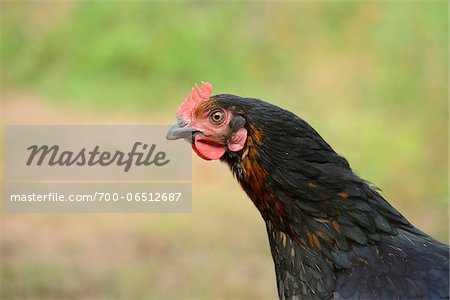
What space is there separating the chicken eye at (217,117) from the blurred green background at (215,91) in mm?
2667

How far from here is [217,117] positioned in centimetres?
276

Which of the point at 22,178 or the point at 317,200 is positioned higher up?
the point at 22,178

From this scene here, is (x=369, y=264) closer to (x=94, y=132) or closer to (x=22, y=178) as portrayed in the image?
(x=22, y=178)

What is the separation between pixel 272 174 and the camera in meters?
2.59

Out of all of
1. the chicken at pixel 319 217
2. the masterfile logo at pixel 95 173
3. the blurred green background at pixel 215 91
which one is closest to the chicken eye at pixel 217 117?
the chicken at pixel 319 217

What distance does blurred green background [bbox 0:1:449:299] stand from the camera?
5.57 m

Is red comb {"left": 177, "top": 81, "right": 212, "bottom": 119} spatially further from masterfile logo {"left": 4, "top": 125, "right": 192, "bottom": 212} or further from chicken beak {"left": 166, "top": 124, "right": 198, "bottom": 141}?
masterfile logo {"left": 4, "top": 125, "right": 192, "bottom": 212}

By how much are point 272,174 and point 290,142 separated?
14cm

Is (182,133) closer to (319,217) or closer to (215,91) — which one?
(319,217)

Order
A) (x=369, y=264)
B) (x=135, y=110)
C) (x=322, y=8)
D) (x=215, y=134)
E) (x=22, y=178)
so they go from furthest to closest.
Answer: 1. (x=322, y=8)
2. (x=135, y=110)
3. (x=22, y=178)
4. (x=215, y=134)
5. (x=369, y=264)

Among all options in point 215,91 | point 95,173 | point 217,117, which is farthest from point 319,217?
point 215,91

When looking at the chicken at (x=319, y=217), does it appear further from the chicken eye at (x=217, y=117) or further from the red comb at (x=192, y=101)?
the red comb at (x=192, y=101)

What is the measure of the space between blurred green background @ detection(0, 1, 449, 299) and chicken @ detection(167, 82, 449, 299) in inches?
105

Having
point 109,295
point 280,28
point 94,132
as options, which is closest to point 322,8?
point 280,28
